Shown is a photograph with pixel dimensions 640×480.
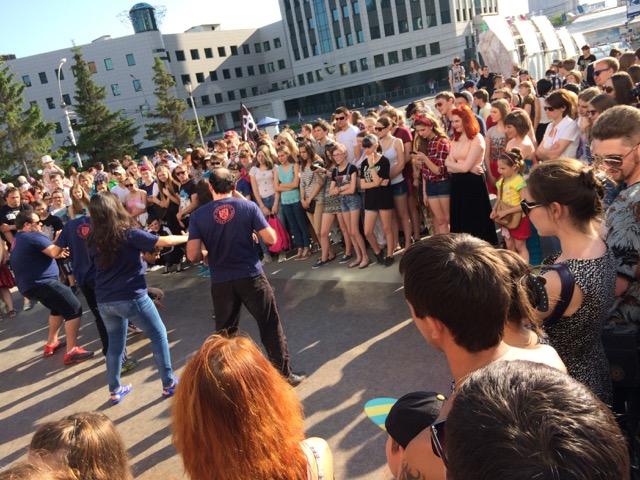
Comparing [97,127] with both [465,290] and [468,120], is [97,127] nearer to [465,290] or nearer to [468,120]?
[468,120]

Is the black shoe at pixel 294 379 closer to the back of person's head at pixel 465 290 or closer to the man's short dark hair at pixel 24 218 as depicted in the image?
the back of person's head at pixel 465 290

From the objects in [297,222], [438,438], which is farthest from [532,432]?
[297,222]

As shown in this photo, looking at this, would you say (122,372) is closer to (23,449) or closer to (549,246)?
(23,449)

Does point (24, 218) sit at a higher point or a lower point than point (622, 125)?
lower

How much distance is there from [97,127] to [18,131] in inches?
255

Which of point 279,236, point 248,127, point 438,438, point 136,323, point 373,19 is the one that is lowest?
point 279,236

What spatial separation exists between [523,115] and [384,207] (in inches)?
79.3

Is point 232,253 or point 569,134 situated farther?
point 569,134

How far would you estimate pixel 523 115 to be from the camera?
549cm

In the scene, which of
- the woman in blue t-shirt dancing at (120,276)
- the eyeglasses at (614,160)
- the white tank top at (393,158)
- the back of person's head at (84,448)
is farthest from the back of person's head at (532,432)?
the white tank top at (393,158)

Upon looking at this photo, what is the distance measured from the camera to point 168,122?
51.8m

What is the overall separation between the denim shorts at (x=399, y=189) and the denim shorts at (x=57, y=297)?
4.26m

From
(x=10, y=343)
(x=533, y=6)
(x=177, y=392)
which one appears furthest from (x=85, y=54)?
(x=533, y=6)

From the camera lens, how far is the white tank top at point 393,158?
6.49 m
